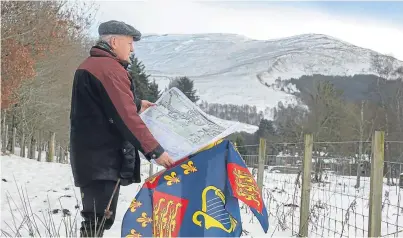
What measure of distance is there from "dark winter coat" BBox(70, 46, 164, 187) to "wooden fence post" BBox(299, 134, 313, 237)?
10.8 feet

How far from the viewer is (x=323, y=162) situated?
285 inches

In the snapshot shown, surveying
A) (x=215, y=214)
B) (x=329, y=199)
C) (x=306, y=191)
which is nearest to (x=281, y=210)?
(x=329, y=199)

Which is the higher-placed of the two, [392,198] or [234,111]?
[234,111]

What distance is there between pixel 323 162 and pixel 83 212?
4.82 meters

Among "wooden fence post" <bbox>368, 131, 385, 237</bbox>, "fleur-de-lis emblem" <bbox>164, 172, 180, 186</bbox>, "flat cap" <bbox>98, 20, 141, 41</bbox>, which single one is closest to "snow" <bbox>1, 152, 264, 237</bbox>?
"wooden fence post" <bbox>368, 131, 385, 237</bbox>

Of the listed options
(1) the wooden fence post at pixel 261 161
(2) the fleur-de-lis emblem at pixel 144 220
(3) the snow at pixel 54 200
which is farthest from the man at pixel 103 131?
(1) the wooden fence post at pixel 261 161

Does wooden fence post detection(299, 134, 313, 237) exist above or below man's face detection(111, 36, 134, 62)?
below

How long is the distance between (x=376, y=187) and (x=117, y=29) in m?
2.84

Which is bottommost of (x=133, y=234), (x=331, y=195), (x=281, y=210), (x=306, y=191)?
(x=281, y=210)

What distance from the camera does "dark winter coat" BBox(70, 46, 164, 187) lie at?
9.52 feet

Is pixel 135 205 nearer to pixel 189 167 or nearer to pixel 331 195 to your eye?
pixel 189 167

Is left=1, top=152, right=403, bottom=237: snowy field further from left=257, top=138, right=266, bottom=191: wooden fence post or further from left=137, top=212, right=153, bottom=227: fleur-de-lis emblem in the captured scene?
left=137, top=212, right=153, bottom=227: fleur-de-lis emblem

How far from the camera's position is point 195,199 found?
3.03 m

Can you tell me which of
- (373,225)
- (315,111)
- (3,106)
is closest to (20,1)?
(3,106)
